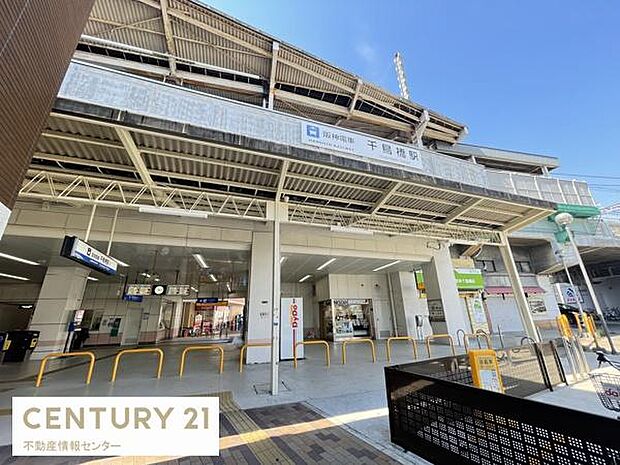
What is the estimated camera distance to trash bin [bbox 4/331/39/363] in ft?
29.6

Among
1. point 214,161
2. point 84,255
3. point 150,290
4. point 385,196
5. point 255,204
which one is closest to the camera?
point 84,255

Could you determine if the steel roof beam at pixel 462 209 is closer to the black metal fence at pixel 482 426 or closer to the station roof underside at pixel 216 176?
the station roof underside at pixel 216 176

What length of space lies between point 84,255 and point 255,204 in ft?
13.9

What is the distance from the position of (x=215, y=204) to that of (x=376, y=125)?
38.5ft

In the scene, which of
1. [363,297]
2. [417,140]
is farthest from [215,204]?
[417,140]

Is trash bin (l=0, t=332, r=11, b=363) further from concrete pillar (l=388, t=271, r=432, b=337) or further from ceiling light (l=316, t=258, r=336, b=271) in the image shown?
concrete pillar (l=388, t=271, r=432, b=337)

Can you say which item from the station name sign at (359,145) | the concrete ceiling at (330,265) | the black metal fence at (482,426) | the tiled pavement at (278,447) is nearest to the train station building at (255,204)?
the station name sign at (359,145)

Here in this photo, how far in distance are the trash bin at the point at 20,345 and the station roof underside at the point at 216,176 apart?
19.7ft

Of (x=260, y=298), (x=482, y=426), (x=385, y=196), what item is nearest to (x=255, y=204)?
(x=260, y=298)

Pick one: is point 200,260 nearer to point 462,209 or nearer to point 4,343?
point 4,343

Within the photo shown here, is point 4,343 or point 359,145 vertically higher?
point 359,145

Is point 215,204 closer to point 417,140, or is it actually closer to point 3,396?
point 3,396

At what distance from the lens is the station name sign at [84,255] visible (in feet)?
16.1

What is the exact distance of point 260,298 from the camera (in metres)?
8.52
